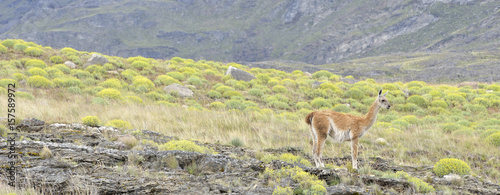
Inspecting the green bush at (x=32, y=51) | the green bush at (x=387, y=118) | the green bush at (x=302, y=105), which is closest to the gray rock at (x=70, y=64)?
the green bush at (x=32, y=51)

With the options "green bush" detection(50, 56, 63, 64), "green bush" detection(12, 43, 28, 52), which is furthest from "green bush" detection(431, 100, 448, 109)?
"green bush" detection(12, 43, 28, 52)

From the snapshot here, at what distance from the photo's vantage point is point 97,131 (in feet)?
23.6

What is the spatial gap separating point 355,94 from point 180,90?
11.6 metres

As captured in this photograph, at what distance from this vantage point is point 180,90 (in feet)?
58.3

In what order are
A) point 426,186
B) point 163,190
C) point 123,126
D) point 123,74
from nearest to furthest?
point 163,190 < point 426,186 < point 123,126 < point 123,74

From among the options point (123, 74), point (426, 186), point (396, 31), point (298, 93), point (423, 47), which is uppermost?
point (396, 31)

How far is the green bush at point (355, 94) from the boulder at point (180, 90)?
10522 millimetres

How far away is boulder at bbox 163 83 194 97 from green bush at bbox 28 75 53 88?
5700 mm

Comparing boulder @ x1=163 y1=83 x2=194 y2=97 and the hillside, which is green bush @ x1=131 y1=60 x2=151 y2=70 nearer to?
the hillside

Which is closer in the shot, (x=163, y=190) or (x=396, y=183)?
(x=163, y=190)

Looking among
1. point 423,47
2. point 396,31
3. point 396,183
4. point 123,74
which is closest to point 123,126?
point 396,183

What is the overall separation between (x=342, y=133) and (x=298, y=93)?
1400 cm

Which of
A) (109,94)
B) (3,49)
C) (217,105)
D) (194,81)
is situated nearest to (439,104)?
(217,105)

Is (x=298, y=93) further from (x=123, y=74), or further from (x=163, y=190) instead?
(x=163, y=190)
